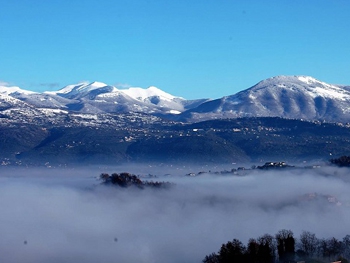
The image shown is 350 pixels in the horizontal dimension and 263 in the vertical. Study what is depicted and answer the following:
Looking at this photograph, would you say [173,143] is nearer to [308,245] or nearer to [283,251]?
[308,245]

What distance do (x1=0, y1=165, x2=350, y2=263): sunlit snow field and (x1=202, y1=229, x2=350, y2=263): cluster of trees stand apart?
5.32m

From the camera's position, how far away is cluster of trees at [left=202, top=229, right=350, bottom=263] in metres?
48.9

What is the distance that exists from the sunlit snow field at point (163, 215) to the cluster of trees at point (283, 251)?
17.5ft

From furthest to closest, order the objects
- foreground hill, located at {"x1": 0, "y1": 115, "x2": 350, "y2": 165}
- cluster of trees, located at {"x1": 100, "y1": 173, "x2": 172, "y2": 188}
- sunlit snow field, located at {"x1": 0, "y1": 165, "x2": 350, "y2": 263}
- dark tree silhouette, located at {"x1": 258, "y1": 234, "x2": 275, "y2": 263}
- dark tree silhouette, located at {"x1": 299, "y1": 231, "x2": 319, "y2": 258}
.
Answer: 1. foreground hill, located at {"x1": 0, "y1": 115, "x2": 350, "y2": 165}
2. cluster of trees, located at {"x1": 100, "y1": 173, "x2": 172, "y2": 188}
3. sunlit snow field, located at {"x1": 0, "y1": 165, "x2": 350, "y2": 263}
4. dark tree silhouette, located at {"x1": 299, "y1": 231, "x2": 319, "y2": 258}
5. dark tree silhouette, located at {"x1": 258, "y1": 234, "x2": 275, "y2": 263}

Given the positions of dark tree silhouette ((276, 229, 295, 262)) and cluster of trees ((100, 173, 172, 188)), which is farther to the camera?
cluster of trees ((100, 173, 172, 188))

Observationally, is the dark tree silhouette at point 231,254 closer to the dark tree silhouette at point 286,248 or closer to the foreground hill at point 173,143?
the dark tree silhouette at point 286,248

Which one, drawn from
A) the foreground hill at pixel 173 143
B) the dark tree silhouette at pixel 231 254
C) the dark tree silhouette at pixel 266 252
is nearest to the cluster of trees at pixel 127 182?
the dark tree silhouette at pixel 266 252

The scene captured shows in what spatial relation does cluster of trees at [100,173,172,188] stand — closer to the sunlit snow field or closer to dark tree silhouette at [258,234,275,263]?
the sunlit snow field

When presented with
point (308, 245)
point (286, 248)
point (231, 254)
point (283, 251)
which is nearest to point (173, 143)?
point (308, 245)

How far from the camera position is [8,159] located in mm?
159500

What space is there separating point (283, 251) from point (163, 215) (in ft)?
88.2

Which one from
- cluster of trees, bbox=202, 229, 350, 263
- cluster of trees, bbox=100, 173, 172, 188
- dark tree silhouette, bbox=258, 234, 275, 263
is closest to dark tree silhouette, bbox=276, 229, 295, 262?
cluster of trees, bbox=202, 229, 350, 263

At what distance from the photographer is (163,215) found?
76125mm

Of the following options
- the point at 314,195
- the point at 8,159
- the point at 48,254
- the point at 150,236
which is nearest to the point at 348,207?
the point at 314,195
